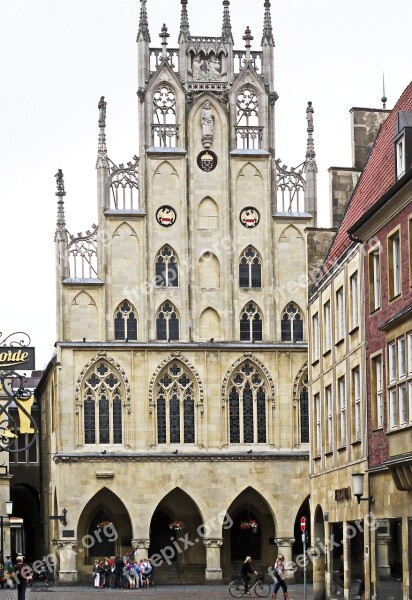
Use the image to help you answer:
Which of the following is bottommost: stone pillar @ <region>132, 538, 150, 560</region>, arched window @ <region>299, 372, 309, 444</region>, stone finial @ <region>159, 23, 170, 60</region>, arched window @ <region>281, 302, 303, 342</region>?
→ stone pillar @ <region>132, 538, 150, 560</region>

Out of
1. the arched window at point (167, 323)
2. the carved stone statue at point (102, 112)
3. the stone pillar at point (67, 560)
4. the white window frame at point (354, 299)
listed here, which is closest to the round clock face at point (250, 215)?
the arched window at point (167, 323)

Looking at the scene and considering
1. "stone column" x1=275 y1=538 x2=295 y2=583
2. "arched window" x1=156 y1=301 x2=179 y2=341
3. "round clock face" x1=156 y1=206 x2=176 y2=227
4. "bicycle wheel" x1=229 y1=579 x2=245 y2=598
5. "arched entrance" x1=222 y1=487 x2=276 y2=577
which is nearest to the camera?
"bicycle wheel" x1=229 y1=579 x2=245 y2=598

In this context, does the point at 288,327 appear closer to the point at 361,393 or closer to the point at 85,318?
the point at 85,318

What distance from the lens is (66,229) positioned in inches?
2648

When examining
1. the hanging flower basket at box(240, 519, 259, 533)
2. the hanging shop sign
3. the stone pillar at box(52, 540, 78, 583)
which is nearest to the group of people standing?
the stone pillar at box(52, 540, 78, 583)

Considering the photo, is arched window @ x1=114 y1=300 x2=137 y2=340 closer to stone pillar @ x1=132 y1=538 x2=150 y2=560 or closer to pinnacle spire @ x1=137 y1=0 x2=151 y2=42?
stone pillar @ x1=132 y1=538 x2=150 y2=560

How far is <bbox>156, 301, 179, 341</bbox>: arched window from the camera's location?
67125 millimetres

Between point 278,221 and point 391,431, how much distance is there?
121 feet

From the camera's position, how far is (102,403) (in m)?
66.5

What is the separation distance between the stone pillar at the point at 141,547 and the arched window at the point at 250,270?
12.6m

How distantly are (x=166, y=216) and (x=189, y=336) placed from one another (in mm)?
5728

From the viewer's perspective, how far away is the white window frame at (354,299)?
1507 inches

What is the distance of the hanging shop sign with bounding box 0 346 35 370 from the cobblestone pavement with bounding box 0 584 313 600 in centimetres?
2435

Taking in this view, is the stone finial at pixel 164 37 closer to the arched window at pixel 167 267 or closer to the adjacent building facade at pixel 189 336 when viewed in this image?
the adjacent building facade at pixel 189 336
